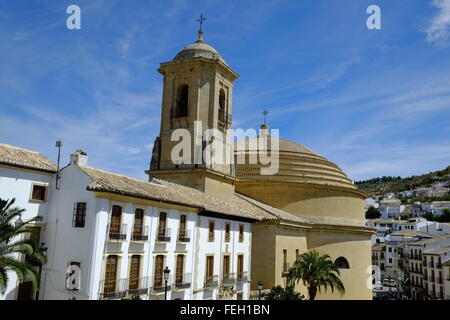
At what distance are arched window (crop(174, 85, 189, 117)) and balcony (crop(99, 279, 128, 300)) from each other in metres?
16.3

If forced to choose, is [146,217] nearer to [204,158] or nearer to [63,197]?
[63,197]

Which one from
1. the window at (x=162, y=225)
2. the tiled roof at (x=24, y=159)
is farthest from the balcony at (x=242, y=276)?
the tiled roof at (x=24, y=159)

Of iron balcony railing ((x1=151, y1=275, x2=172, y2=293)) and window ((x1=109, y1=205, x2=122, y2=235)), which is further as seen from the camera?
iron balcony railing ((x1=151, y1=275, x2=172, y2=293))

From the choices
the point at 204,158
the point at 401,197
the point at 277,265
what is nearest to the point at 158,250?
the point at 204,158

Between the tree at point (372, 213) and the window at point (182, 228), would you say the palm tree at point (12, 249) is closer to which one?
the window at point (182, 228)

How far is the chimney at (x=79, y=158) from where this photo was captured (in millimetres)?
18953

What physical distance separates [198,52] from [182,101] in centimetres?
383

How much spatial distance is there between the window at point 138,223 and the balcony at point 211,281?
6.61 metres

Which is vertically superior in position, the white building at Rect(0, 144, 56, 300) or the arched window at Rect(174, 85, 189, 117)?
the arched window at Rect(174, 85, 189, 117)

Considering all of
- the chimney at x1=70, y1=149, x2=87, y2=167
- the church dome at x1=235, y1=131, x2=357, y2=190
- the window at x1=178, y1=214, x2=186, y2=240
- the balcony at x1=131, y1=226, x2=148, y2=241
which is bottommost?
the balcony at x1=131, y1=226, x2=148, y2=241

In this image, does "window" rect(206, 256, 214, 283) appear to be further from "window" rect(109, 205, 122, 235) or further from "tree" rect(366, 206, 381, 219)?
"tree" rect(366, 206, 381, 219)

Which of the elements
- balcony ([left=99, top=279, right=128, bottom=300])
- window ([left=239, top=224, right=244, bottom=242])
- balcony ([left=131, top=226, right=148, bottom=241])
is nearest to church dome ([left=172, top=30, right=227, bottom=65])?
window ([left=239, top=224, right=244, bottom=242])

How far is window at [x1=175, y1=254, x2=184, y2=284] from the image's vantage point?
2202cm

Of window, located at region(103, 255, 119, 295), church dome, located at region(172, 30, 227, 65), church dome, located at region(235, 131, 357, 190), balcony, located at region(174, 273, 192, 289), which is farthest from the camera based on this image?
church dome, located at region(235, 131, 357, 190)
